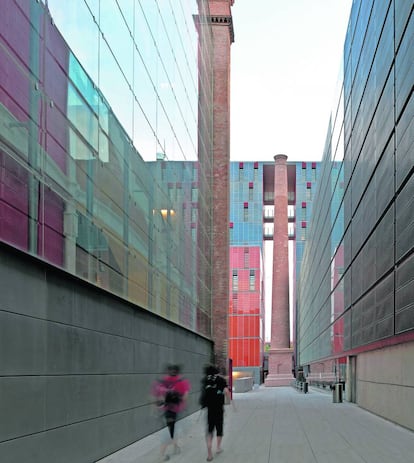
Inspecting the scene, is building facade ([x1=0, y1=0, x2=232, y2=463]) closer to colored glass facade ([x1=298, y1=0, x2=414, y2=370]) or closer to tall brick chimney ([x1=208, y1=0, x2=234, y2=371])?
colored glass facade ([x1=298, y1=0, x2=414, y2=370])

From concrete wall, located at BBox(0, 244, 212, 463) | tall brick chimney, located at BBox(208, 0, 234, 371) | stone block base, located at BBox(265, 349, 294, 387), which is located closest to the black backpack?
concrete wall, located at BBox(0, 244, 212, 463)

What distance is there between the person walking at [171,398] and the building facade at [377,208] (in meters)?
7.02

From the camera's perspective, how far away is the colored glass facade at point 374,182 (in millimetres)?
16875

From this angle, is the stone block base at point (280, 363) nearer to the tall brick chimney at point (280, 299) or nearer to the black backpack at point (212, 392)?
the tall brick chimney at point (280, 299)

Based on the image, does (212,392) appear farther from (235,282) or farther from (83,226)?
(235,282)

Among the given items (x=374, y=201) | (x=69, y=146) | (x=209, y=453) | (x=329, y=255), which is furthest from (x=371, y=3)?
(x=329, y=255)

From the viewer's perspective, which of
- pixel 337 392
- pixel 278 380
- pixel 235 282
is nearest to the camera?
pixel 337 392

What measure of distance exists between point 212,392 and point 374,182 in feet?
42.6

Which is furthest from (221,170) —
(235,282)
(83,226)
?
(235,282)

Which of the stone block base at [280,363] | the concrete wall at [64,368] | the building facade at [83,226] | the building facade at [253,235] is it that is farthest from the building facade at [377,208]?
the building facade at [253,235]

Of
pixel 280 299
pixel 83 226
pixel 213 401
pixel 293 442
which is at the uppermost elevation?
pixel 83 226

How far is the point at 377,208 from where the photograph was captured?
21.3m

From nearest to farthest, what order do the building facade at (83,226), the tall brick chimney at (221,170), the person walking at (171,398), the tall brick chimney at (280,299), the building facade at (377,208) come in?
the building facade at (83,226)
the person walking at (171,398)
the building facade at (377,208)
the tall brick chimney at (221,170)
the tall brick chimney at (280,299)

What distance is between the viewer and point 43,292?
27.7ft
